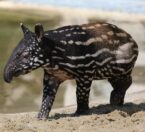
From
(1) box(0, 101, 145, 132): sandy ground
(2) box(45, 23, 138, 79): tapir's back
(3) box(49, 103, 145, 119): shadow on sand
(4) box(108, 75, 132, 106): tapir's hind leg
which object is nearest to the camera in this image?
(1) box(0, 101, 145, 132): sandy ground

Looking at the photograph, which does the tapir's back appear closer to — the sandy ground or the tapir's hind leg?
the tapir's hind leg

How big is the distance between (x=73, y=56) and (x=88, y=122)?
93 cm

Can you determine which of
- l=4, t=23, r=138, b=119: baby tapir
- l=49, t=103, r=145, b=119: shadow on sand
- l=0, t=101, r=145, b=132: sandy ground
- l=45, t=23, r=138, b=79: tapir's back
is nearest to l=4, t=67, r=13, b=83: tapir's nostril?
l=4, t=23, r=138, b=119: baby tapir

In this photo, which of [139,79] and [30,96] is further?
[139,79]

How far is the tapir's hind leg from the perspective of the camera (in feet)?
31.7

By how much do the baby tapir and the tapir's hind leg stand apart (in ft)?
0.80

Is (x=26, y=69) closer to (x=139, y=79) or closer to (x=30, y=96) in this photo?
(x=30, y=96)

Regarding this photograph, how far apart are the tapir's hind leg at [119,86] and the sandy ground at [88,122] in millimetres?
300

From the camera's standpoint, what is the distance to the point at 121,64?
9.29 meters

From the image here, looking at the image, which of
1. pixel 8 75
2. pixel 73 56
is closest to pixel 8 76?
pixel 8 75

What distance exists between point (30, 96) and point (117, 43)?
421 cm

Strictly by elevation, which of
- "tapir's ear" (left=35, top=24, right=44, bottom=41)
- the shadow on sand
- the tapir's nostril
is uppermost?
"tapir's ear" (left=35, top=24, right=44, bottom=41)

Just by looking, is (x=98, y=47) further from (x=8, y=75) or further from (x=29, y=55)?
(x=8, y=75)

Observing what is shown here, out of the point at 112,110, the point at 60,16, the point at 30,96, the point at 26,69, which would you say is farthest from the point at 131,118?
the point at 60,16
